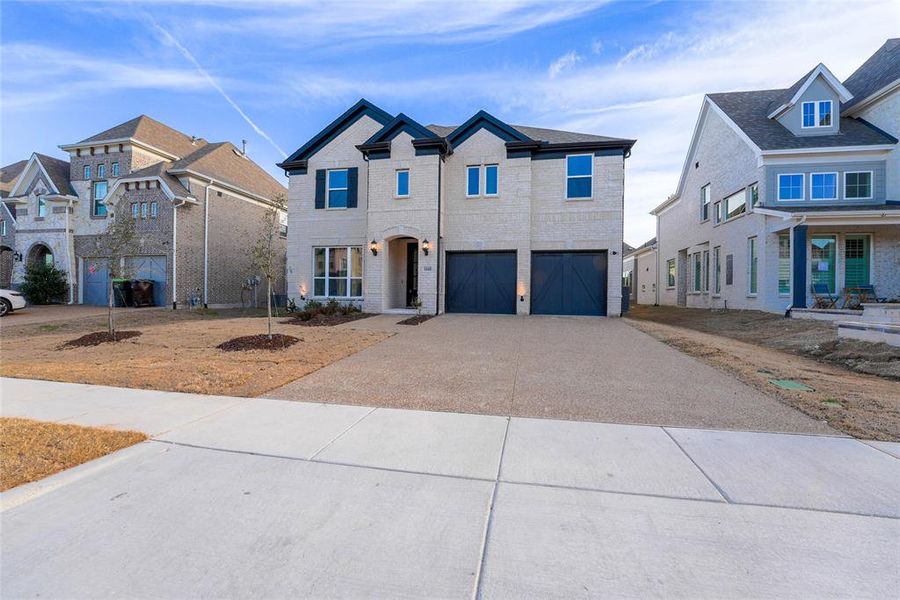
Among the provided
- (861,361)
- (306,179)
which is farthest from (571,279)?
(306,179)

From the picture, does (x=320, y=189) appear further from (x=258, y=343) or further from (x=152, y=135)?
(x=152, y=135)

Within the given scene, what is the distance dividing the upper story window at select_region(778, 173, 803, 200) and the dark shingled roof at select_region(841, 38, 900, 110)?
484 centimetres

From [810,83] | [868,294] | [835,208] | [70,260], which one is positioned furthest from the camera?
[70,260]

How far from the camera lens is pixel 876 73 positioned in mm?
17500

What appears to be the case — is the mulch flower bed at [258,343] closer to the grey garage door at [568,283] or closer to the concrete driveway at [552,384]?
the concrete driveway at [552,384]

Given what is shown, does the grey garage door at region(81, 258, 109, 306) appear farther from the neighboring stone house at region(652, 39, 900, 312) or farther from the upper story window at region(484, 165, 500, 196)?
the neighboring stone house at region(652, 39, 900, 312)

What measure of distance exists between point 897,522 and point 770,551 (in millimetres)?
1082

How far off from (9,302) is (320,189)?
516 inches

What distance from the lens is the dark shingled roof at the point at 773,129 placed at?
16.0m

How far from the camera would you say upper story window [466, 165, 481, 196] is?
1605 centimetres

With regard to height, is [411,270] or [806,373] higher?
[411,270]

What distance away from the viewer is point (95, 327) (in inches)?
484

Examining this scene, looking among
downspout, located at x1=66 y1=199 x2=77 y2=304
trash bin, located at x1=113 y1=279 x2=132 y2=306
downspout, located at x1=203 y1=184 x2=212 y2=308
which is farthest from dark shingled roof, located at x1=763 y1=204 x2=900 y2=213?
downspout, located at x1=66 y1=199 x2=77 y2=304

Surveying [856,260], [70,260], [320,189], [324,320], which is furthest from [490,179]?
[70,260]
